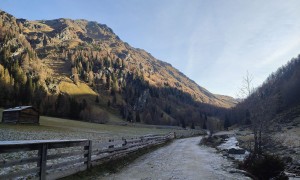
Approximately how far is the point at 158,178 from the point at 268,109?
13.5 m

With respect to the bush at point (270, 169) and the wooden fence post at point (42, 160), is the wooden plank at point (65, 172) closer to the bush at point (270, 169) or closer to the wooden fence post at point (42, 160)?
the wooden fence post at point (42, 160)

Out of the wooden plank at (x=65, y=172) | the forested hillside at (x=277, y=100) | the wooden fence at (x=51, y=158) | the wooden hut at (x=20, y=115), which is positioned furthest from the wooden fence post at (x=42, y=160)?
the wooden hut at (x=20, y=115)

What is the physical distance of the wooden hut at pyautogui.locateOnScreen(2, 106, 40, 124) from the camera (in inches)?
2901

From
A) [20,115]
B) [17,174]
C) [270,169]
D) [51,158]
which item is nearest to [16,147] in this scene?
[17,174]

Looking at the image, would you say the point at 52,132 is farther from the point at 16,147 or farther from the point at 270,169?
the point at 16,147

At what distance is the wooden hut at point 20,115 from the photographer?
242ft

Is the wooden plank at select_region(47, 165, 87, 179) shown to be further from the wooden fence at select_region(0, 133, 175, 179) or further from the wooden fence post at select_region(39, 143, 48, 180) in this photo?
the wooden fence post at select_region(39, 143, 48, 180)

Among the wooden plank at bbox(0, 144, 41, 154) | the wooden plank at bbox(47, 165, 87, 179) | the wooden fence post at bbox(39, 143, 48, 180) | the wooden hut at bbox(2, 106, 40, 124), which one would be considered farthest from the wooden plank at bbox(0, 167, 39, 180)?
the wooden hut at bbox(2, 106, 40, 124)

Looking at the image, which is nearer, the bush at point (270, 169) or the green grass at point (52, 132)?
the bush at point (270, 169)

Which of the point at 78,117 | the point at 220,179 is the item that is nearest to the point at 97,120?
the point at 78,117

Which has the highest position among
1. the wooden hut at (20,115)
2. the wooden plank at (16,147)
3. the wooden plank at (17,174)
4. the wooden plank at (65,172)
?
the wooden hut at (20,115)

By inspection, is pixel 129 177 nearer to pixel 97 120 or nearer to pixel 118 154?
Result: pixel 118 154

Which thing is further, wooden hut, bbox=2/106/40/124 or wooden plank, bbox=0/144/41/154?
wooden hut, bbox=2/106/40/124

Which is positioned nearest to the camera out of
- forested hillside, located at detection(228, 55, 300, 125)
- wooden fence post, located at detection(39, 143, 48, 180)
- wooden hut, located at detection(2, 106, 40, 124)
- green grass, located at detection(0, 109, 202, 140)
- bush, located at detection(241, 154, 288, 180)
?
wooden fence post, located at detection(39, 143, 48, 180)
